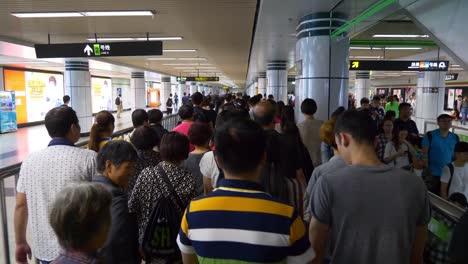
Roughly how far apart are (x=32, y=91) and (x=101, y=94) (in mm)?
9812

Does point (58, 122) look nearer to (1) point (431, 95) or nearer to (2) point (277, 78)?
(2) point (277, 78)

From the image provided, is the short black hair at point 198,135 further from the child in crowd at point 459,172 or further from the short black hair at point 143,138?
the child in crowd at point 459,172

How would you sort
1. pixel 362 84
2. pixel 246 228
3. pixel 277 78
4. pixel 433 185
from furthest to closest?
pixel 362 84 < pixel 277 78 < pixel 433 185 < pixel 246 228

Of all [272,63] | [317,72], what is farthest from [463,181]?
[272,63]

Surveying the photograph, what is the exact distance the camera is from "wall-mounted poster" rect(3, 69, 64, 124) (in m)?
21.7

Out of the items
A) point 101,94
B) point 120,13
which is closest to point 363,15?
point 120,13

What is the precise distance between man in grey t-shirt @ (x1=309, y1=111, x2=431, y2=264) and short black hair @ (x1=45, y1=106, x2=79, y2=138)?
1743 millimetres

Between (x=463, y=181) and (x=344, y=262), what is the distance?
10.1 ft

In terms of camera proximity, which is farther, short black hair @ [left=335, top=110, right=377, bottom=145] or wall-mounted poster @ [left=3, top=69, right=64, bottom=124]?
wall-mounted poster @ [left=3, top=69, right=64, bottom=124]

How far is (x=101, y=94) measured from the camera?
109ft

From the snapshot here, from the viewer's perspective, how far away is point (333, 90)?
7.18 m

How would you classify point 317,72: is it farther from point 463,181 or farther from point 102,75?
point 102,75

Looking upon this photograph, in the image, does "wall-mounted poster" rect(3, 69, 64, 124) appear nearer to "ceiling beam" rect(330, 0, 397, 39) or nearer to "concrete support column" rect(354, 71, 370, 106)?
"ceiling beam" rect(330, 0, 397, 39)

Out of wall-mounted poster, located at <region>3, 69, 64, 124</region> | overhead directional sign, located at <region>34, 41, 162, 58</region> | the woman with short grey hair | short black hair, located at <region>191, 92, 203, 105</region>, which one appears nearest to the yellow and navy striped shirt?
the woman with short grey hair
